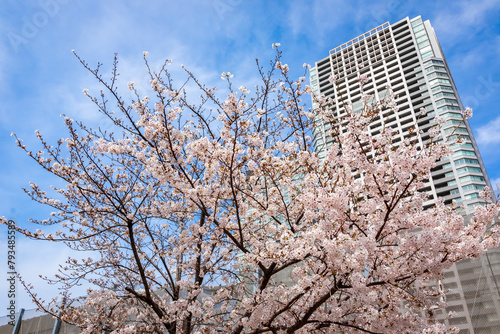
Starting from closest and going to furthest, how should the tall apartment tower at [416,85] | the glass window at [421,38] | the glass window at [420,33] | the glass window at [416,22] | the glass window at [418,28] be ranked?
1. the tall apartment tower at [416,85]
2. the glass window at [421,38]
3. the glass window at [420,33]
4. the glass window at [418,28]
5. the glass window at [416,22]

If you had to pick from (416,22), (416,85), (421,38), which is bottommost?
(416,85)

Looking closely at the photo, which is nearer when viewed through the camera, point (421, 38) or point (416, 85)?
point (416, 85)

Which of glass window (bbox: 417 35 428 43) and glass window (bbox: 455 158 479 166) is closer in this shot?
glass window (bbox: 455 158 479 166)

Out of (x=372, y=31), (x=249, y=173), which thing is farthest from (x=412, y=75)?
(x=249, y=173)

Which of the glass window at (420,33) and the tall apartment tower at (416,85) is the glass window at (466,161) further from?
the glass window at (420,33)

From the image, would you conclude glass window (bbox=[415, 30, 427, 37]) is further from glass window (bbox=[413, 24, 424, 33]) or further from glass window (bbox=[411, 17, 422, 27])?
glass window (bbox=[411, 17, 422, 27])

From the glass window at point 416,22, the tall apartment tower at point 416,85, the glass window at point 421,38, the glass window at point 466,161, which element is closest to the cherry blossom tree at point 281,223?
the tall apartment tower at point 416,85

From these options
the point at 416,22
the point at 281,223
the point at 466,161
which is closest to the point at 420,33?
the point at 416,22

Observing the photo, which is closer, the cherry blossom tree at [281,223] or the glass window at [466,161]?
the cherry blossom tree at [281,223]

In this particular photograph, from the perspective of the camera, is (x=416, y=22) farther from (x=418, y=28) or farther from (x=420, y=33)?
(x=420, y=33)

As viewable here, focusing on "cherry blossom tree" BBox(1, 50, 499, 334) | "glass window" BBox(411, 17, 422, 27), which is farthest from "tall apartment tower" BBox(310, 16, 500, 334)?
"cherry blossom tree" BBox(1, 50, 499, 334)

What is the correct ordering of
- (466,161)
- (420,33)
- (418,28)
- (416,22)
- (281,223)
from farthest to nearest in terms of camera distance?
(416,22), (418,28), (420,33), (466,161), (281,223)

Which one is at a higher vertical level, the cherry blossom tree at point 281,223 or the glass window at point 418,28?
the glass window at point 418,28

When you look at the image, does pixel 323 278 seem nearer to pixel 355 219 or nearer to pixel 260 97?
pixel 355 219
